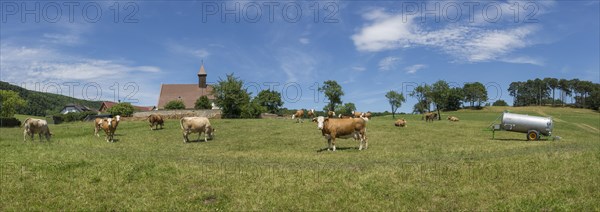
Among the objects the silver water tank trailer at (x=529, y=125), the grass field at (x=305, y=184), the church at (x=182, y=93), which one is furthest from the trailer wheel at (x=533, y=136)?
the church at (x=182, y=93)

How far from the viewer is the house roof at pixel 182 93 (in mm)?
115250

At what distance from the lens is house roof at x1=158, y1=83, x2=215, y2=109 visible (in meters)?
115

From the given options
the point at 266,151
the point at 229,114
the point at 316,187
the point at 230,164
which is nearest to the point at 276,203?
the point at 316,187

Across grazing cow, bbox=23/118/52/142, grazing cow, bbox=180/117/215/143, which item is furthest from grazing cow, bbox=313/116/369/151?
grazing cow, bbox=23/118/52/142

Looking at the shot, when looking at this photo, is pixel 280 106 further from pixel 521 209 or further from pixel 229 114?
pixel 521 209

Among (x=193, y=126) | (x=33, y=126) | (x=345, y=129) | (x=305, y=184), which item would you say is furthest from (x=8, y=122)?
(x=305, y=184)

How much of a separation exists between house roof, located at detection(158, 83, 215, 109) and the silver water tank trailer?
93.2 metres

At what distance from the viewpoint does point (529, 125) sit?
30.0m

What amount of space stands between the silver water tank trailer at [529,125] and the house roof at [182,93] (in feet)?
306

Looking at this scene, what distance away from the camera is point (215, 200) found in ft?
35.8

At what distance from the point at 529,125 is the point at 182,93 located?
102 metres

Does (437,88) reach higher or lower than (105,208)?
higher

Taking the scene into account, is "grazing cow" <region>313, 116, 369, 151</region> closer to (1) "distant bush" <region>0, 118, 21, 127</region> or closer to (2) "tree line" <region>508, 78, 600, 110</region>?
(1) "distant bush" <region>0, 118, 21, 127</region>

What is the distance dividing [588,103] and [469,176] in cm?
15024
